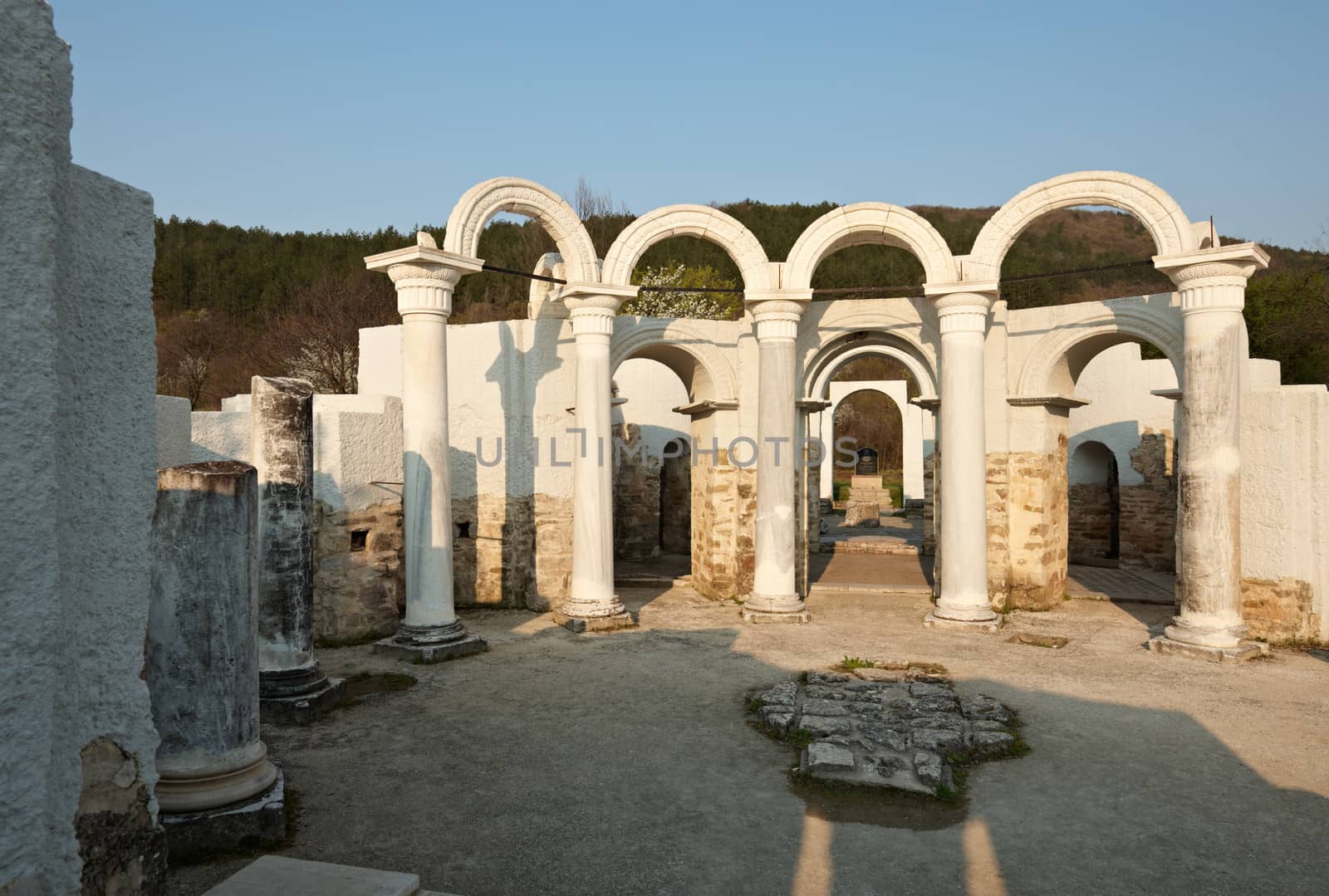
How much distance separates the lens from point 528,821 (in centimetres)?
555

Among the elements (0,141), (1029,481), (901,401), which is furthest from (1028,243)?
(0,141)

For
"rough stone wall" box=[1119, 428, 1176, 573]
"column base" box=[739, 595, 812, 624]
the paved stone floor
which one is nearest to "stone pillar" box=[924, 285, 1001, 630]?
the paved stone floor

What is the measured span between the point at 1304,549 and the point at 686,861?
359 inches

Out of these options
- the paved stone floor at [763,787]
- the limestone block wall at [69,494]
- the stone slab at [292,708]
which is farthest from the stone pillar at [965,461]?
the limestone block wall at [69,494]

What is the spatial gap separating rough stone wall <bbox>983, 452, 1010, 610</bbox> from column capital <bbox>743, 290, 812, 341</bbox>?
368 cm

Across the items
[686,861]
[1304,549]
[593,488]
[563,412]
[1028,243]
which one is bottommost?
[686,861]

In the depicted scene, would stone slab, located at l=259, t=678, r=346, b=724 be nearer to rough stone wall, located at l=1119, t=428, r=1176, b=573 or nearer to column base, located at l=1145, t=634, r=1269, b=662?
column base, located at l=1145, t=634, r=1269, b=662

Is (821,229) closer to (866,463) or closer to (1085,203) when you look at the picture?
(1085,203)

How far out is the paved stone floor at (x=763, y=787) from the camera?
4.91 metres

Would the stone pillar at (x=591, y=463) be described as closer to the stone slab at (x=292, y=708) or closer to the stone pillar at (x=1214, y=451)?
the stone slab at (x=292, y=708)

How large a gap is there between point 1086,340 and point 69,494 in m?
12.8

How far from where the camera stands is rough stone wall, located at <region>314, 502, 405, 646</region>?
34.6 feet

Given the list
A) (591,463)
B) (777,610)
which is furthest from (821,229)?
(777,610)

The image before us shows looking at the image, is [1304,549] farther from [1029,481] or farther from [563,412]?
[563,412]
